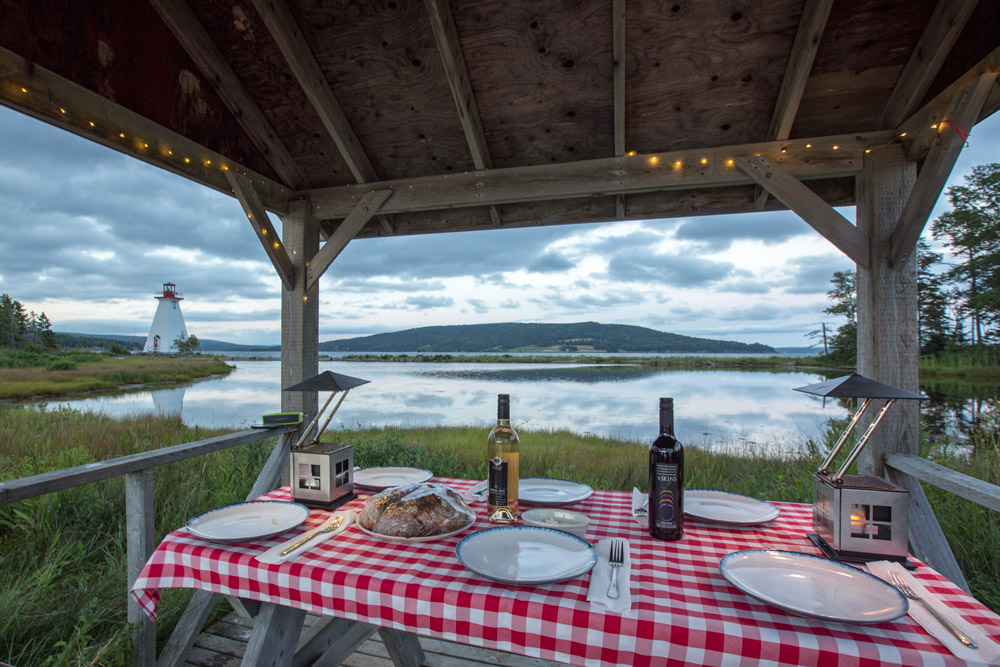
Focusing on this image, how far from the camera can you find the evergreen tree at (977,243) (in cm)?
999

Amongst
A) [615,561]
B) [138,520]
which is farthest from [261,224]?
[615,561]

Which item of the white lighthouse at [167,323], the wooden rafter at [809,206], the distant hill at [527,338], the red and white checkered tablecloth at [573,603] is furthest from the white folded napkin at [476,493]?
the white lighthouse at [167,323]

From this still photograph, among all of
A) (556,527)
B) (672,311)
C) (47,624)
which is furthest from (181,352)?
(556,527)

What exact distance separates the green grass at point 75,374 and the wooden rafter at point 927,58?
13.1 m

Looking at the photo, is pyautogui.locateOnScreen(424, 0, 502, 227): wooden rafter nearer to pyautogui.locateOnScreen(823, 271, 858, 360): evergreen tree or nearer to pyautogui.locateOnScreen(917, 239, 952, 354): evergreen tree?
pyautogui.locateOnScreen(917, 239, 952, 354): evergreen tree

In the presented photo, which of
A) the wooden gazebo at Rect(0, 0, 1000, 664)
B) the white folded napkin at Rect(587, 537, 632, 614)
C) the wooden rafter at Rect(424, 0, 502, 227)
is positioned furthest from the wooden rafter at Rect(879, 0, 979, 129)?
the white folded napkin at Rect(587, 537, 632, 614)

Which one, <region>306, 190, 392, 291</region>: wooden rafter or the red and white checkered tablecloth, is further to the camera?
<region>306, 190, 392, 291</region>: wooden rafter

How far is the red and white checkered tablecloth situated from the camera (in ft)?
2.09

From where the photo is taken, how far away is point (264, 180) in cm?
293

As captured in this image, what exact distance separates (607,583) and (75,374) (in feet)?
48.8

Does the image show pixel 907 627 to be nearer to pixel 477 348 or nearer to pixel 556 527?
pixel 556 527

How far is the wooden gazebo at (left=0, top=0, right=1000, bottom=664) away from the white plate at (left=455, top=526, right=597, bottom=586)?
1980mm

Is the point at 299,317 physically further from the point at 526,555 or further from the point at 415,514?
the point at 526,555

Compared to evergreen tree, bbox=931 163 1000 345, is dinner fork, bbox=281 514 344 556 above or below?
below
